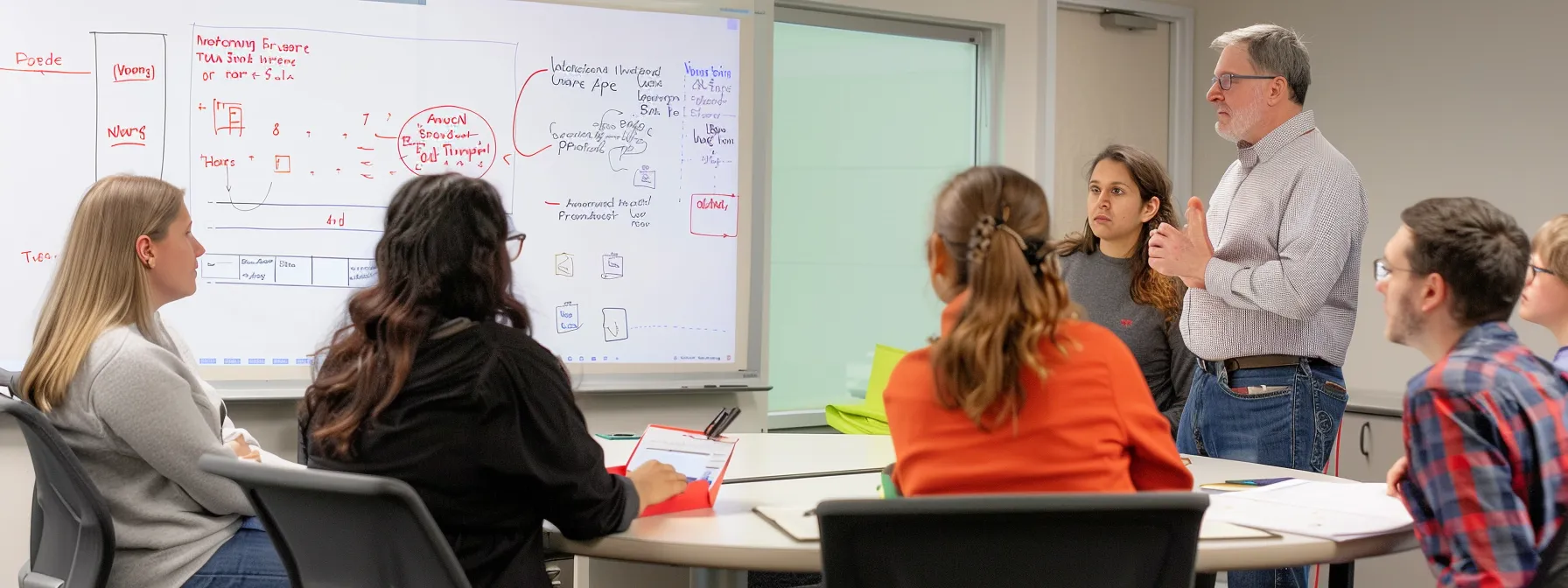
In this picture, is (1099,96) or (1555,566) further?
(1099,96)

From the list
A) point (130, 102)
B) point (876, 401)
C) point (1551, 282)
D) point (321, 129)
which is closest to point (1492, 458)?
point (1551, 282)

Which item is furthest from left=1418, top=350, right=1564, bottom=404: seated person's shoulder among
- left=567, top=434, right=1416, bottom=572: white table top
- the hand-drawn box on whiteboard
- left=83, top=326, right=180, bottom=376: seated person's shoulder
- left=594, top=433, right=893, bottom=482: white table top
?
the hand-drawn box on whiteboard

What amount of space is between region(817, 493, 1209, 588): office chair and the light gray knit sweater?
115 cm

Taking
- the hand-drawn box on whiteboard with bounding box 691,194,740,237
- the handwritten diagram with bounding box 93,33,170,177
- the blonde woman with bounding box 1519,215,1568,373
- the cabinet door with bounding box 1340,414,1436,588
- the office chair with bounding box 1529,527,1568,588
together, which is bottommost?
the cabinet door with bounding box 1340,414,1436,588

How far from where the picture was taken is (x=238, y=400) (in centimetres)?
330

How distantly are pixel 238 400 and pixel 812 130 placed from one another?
2.08 m

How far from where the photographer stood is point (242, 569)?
2025 millimetres

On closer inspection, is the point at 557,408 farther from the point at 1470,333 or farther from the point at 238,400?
the point at 238,400

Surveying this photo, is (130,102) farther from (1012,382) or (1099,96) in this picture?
(1099,96)

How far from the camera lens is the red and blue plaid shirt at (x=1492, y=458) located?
1501mm

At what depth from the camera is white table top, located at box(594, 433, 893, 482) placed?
7.58 feet

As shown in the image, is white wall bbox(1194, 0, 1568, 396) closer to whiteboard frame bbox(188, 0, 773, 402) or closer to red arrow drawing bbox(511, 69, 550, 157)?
whiteboard frame bbox(188, 0, 773, 402)

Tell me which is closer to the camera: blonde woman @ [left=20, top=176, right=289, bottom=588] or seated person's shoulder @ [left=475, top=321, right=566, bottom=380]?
seated person's shoulder @ [left=475, top=321, right=566, bottom=380]

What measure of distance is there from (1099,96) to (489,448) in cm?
399
